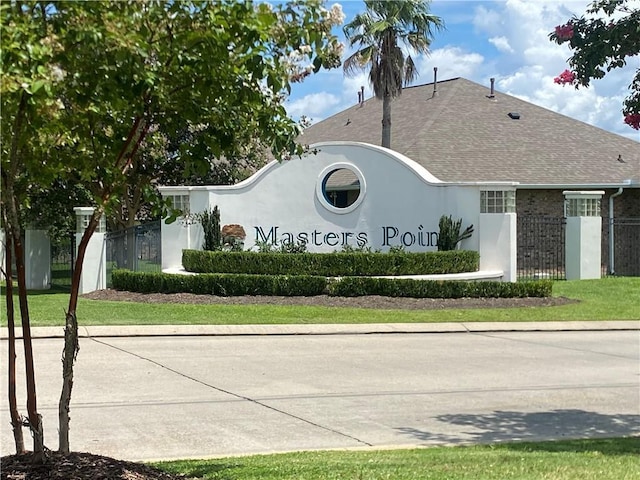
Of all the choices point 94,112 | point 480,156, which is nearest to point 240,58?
point 94,112

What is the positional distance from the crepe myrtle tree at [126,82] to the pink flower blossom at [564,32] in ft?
10.1

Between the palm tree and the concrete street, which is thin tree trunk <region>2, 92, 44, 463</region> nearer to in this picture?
the concrete street

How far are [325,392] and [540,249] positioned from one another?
19915 millimetres

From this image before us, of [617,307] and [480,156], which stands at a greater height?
[480,156]

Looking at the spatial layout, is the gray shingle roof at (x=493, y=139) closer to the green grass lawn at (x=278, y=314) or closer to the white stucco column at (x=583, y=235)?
the white stucco column at (x=583, y=235)

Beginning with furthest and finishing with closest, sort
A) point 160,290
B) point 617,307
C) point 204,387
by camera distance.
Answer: point 160,290 < point 617,307 < point 204,387

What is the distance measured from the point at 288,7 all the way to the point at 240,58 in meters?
0.40

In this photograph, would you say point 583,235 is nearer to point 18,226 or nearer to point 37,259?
point 37,259

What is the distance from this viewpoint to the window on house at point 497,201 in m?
24.5

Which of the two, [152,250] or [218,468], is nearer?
[218,468]

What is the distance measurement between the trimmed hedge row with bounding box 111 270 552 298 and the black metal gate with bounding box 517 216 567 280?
7.19 m

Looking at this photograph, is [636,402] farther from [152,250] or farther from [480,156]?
[480,156]

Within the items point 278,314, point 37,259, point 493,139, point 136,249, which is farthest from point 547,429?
point 493,139

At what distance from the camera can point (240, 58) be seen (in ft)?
15.5
